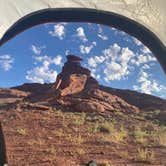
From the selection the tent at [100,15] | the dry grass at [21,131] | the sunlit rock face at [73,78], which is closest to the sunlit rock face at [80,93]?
the sunlit rock face at [73,78]

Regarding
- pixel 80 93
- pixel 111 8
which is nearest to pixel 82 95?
pixel 80 93

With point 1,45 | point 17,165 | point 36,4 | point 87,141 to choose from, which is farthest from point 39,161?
point 36,4

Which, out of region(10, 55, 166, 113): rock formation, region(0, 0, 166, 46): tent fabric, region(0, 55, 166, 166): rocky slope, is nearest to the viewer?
region(0, 55, 166, 166): rocky slope

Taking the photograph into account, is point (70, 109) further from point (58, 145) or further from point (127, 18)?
point (127, 18)

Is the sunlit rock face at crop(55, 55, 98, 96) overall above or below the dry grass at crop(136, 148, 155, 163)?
above

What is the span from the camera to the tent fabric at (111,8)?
4777mm

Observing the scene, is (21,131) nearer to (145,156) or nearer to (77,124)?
(77,124)

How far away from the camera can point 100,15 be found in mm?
4918

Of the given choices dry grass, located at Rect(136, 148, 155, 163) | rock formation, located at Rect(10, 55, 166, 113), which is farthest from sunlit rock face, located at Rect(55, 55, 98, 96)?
dry grass, located at Rect(136, 148, 155, 163)

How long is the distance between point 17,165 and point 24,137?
10.6 inches

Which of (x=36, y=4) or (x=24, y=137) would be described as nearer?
(x=24, y=137)

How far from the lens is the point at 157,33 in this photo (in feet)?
16.2

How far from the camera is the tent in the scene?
4797 mm

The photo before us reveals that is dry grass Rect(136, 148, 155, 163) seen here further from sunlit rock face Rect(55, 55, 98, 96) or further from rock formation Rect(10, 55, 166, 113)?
sunlit rock face Rect(55, 55, 98, 96)
